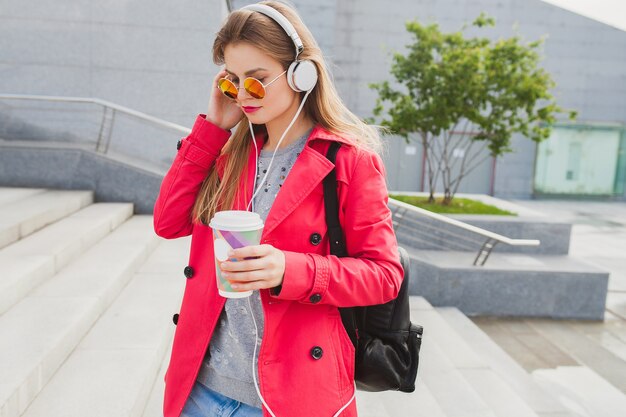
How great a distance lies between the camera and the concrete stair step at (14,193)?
5.89 metres

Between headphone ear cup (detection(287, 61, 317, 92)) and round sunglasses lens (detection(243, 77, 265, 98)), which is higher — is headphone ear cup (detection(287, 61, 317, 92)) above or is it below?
above

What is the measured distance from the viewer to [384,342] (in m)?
1.63

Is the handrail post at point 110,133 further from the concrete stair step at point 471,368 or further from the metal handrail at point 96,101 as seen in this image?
the concrete stair step at point 471,368

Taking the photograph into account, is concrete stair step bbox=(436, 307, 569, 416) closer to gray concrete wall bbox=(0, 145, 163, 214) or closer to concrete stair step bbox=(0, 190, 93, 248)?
gray concrete wall bbox=(0, 145, 163, 214)

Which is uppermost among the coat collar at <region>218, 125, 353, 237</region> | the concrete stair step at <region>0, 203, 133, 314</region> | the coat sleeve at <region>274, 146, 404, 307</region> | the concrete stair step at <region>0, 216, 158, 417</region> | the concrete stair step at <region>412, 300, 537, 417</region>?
the coat collar at <region>218, 125, 353, 237</region>

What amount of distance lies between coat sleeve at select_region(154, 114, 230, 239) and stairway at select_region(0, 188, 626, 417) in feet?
4.89

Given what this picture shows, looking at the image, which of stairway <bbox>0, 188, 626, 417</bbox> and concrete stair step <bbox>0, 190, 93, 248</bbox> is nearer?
stairway <bbox>0, 188, 626, 417</bbox>

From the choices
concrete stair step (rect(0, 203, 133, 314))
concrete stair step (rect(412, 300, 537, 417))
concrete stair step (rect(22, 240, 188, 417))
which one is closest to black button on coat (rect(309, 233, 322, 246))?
concrete stair step (rect(22, 240, 188, 417))

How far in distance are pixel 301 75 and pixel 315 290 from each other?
0.59m

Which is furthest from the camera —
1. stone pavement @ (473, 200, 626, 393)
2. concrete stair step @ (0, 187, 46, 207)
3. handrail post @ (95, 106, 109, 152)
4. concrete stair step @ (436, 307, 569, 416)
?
handrail post @ (95, 106, 109, 152)

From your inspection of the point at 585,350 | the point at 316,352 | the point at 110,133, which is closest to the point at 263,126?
the point at 316,352

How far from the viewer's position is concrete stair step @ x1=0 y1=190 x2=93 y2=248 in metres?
Answer: 4.66

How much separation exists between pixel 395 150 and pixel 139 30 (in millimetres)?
10950

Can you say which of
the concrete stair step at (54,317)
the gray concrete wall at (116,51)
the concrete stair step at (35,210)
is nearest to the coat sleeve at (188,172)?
the concrete stair step at (54,317)
